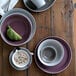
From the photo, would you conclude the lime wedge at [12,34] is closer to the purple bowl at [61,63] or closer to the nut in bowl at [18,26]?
the nut in bowl at [18,26]

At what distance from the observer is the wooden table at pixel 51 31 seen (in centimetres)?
109

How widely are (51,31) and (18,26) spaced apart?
0.14 m

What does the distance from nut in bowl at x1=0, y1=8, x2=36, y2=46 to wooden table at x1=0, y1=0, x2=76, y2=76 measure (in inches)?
0.9

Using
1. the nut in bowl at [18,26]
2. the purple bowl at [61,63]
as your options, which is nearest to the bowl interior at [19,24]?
the nut in bowl at [18,26]

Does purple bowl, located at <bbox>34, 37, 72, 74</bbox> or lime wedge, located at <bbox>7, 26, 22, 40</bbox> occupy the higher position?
lime wedge, located at <bbox>7, 26, 22, 40</bbox>

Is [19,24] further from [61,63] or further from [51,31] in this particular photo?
[61,63]

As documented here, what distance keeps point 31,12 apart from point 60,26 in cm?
14

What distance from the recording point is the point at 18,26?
1.13 meters

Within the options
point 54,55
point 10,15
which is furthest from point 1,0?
point 54,55

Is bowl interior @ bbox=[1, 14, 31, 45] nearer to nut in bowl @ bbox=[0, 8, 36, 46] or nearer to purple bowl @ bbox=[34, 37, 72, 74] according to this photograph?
nut in bowl @ bbox=[0, 8, 36, 46]

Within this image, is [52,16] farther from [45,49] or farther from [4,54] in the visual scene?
[4,54]

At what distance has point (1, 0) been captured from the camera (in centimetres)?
113

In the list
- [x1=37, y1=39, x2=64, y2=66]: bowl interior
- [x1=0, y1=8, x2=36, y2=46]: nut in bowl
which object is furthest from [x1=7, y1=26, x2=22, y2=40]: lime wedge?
[x1=37, y1=39, x2=64, y2=66]: bowl interior

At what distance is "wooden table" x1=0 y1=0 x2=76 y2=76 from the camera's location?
1.09 meters
